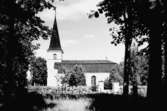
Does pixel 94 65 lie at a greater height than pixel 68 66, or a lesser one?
greater

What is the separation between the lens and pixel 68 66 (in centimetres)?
9256

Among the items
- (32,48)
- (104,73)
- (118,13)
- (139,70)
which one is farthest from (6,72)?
(104,73)

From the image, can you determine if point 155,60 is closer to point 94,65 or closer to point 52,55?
point 52,55

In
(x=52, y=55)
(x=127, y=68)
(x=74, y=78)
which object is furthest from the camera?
(x=52, y=55)

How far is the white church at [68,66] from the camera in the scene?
3329 inches

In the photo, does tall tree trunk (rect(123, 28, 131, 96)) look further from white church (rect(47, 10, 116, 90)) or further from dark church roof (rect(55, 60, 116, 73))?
dark church roof (rect(55, 60, 116, 73))

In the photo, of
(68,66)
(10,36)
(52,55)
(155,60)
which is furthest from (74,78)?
(155,60)

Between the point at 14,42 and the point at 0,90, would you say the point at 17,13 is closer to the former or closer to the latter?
the point at 14,42

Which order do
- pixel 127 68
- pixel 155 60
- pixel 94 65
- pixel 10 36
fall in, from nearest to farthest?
1. pixel 155 60
2. pixel 10 36
3. pixel 127 68
4. pixel 94 65

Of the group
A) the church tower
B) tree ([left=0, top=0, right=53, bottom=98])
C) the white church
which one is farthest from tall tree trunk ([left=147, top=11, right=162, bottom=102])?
the church tower

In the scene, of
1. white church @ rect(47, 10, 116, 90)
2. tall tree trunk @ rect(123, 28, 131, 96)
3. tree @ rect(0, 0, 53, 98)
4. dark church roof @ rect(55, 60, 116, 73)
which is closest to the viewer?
tree @ rect(0, 0, 53, 98)

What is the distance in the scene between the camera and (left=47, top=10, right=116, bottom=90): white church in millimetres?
84562

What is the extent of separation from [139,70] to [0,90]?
5211 centimetres

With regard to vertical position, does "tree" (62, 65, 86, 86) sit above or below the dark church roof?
below
